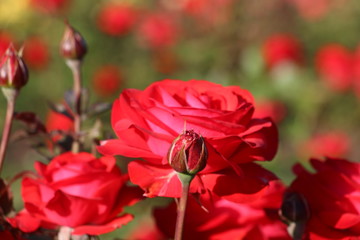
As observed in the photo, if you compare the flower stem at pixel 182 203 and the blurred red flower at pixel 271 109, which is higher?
the flower stem at pixel 182 203

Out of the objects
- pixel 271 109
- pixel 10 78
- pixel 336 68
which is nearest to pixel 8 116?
pixel 10 78

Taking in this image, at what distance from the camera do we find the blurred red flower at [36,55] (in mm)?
2033

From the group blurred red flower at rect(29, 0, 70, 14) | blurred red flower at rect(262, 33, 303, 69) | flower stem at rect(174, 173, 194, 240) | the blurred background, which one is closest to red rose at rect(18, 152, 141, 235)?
flower stem at rect(174, 173, 194, 240)

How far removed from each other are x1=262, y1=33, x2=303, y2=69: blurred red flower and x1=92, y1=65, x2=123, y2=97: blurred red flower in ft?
1.84

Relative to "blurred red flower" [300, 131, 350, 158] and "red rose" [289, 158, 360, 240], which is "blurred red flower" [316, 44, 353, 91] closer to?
"blurred red flower" [300, 131, 350, 158]

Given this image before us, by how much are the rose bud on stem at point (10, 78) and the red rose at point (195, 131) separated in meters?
0.09

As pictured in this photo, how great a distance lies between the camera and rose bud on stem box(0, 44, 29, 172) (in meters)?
0.44

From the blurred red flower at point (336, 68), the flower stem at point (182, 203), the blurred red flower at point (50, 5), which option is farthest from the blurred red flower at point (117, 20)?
the flower stem at point (182, 203)

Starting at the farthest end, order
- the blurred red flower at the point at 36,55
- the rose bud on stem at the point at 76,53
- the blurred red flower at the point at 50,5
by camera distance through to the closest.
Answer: the blurred red flower at the point at 50,5, the blurred red flower at the point at 36,55, the rose bud on stem at the point at 76,53

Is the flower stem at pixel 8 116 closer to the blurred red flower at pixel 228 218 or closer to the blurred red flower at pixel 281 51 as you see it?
the blurred red flower at pixel 228 218

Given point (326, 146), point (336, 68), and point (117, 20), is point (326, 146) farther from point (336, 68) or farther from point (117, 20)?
point (117, 20)

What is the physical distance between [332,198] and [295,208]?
1.5 inches

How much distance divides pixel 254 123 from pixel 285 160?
1482 mm

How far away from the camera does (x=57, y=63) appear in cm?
238
